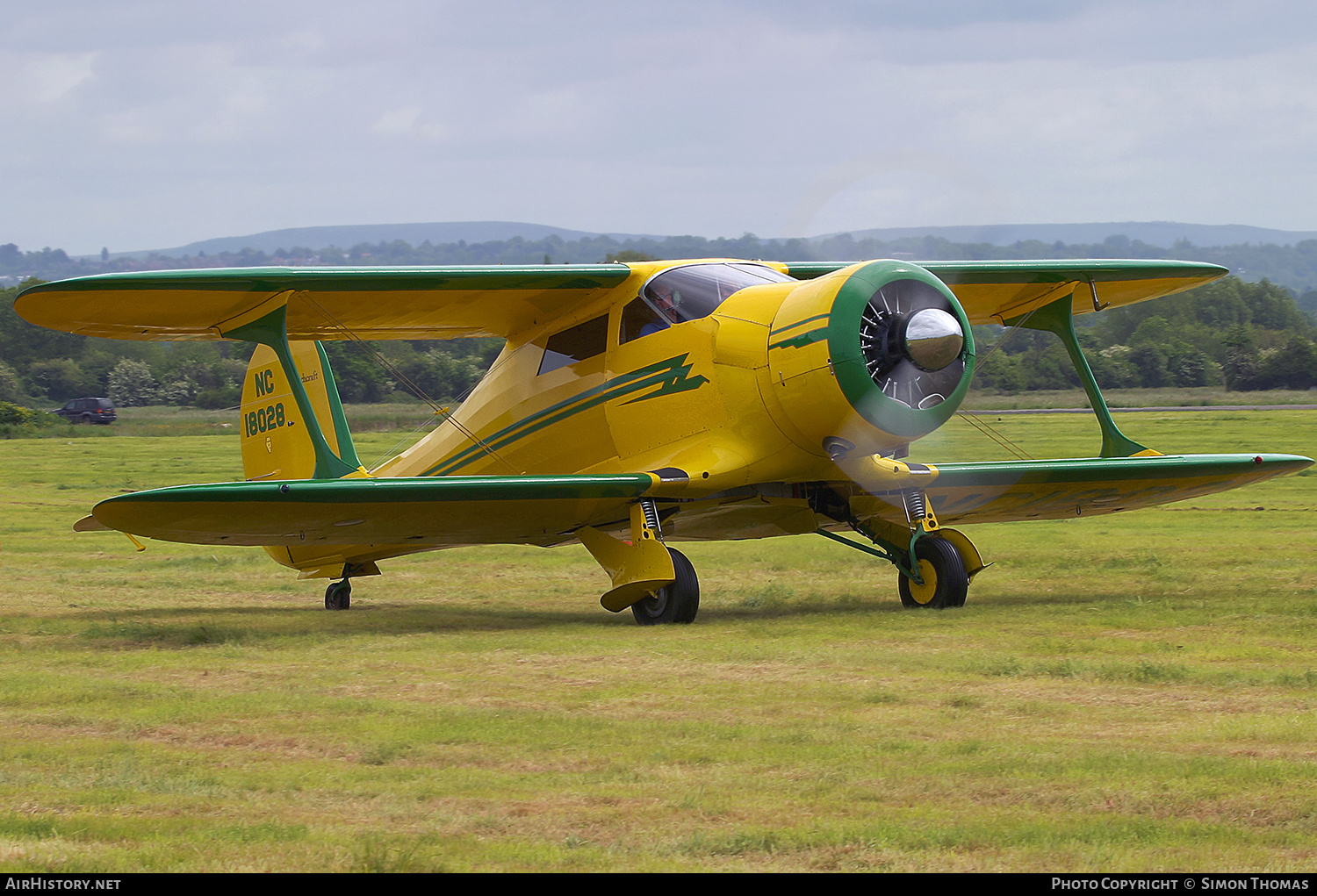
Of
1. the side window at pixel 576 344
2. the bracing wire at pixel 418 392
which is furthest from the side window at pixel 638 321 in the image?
the bracing wire at pixel 418 392

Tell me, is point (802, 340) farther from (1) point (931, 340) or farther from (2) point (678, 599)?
(2) point (678, 599)

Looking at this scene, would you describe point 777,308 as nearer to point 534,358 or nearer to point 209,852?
point 534,358

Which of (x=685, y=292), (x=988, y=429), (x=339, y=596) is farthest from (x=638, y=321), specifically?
(x=339, y=596)

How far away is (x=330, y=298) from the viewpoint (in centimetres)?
1271

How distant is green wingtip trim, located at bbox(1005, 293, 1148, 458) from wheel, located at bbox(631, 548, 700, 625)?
5.17 m

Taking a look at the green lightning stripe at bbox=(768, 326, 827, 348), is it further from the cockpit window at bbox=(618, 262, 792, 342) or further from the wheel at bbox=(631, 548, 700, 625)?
the wheel at bbox=(631, 548, 700, 625)

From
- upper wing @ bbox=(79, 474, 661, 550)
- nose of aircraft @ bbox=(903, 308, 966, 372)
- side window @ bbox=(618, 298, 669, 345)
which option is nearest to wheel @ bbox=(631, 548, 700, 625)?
upper wing @ bbox=(79, 474, 661, 550)

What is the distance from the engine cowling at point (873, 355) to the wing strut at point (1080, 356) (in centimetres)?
406

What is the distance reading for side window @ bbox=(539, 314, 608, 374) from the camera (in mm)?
12844

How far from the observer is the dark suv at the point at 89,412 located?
67688 mm

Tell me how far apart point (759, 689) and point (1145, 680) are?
215cm

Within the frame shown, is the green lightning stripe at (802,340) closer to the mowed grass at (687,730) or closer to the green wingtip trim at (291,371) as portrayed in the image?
the mowed grass at (687,730)

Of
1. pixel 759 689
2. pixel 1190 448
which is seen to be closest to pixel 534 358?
pixel 759 689
